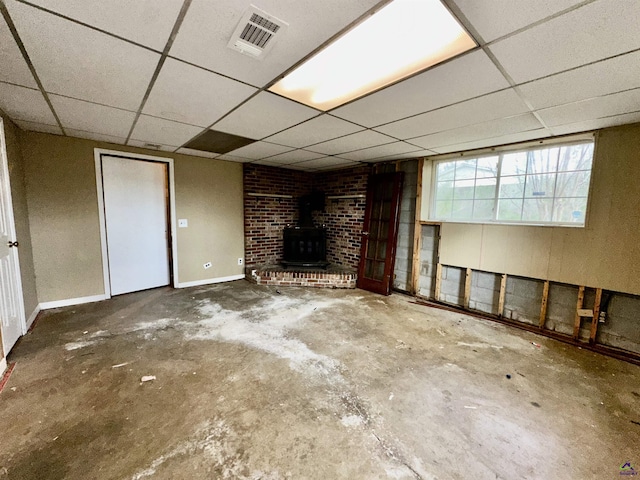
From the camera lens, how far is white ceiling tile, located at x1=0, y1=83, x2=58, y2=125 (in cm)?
221

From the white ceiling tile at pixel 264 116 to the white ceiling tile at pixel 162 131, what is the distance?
0.43 m

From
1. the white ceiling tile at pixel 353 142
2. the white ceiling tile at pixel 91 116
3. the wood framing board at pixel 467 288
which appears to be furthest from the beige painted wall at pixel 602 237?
the white ceiling tile at pixel 91 116

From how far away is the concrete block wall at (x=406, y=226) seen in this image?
15.3ft

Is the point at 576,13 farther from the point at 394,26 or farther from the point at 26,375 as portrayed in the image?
the point at 26,375

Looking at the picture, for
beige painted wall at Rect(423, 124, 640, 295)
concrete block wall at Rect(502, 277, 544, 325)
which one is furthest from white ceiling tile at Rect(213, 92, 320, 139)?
concrete block wall at Rect(502, 277, 544, 325)

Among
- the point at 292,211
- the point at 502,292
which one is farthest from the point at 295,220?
the point at 502,292

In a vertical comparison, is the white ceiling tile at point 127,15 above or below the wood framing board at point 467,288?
above

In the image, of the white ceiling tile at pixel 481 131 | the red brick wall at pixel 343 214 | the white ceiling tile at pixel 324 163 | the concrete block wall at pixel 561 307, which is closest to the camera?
the white ceiling tile at pixel 481 131

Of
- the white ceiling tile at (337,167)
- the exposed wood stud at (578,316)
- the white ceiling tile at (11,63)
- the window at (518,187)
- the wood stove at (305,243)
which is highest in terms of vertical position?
the white ceiling tile at (337,167)

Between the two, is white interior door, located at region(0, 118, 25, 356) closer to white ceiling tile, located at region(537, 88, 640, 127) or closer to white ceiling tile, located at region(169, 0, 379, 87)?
white ceiling tile, located at region(169, 0, 379, 87)

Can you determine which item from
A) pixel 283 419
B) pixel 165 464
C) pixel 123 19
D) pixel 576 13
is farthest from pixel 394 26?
pixel 165 464

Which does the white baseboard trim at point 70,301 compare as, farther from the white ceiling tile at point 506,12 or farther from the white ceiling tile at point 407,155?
the white ceiling tile at point 506,12

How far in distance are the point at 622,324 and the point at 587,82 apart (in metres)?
2.65

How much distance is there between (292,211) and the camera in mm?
6156
